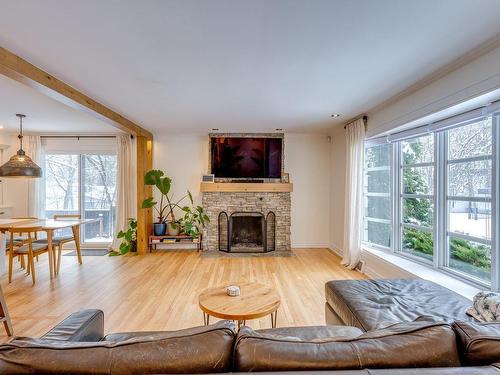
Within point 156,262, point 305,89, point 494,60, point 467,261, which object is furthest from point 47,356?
point 156,262

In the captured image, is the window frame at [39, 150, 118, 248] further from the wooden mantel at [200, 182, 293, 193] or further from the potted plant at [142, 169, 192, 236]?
the wooden mantel at [200, 182, 293, 193]

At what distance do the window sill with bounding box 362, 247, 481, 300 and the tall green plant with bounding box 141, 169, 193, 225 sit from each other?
342 cm

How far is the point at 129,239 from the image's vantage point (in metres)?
5.02

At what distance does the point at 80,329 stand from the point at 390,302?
196cm

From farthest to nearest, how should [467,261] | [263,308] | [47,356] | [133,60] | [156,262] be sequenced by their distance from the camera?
[156,262] → [467,261] → [133,60] → [263,308] → [47,356]

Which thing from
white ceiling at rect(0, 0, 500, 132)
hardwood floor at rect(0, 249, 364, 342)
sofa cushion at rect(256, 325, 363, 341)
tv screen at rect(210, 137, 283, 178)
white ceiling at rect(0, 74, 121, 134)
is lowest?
hardwood floor at rect(0, 249, 364, 342)

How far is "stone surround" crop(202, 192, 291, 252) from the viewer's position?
5.23 metres

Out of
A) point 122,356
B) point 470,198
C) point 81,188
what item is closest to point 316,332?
point 122,356

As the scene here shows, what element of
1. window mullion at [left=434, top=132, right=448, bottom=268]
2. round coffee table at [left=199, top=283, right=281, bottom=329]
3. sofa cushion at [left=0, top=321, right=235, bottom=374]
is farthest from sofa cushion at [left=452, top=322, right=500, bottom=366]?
window mullion at [left=434, top=132, right=448, bottom=268]

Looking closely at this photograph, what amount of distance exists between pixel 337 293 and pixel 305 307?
0.91 m

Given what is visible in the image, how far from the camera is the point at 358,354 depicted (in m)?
0.84

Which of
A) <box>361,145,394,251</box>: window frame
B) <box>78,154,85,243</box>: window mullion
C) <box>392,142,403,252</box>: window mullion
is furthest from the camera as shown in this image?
<box>78,154,85,243</box>: window mullion

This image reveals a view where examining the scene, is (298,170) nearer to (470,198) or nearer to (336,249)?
(336,249)

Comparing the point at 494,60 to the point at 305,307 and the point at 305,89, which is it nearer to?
the point at 305,89
